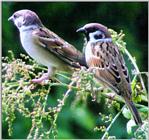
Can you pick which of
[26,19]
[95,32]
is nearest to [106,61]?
[95,32]

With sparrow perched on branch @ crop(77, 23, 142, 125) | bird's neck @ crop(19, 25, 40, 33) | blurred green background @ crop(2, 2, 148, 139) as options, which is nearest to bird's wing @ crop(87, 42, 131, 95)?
sparrow perched on branch @ crop(77, 23, 142, 125)

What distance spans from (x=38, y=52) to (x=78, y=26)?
1372 mm

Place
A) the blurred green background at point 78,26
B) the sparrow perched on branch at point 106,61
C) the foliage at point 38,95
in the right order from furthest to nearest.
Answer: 1. the blurred green background at point 78,26
2. the sparrow perched on branch at point 106,61
3. the foliage at point 38,95

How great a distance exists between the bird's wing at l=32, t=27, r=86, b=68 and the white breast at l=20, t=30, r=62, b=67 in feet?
0.04

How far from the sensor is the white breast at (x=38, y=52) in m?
1.41

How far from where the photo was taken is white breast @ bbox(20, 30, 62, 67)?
141 centimetres

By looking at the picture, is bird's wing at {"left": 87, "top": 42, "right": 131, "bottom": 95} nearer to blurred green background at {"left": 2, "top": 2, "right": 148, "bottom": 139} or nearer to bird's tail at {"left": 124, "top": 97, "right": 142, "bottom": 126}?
bird's tail at {"left": 124, "top": 97, "right": 142, "bottom": 126}

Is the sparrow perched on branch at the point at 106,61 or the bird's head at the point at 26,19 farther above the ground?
the bird's head at the point at 26,19

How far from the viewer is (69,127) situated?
310 cm

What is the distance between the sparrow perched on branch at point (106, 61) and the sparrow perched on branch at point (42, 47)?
0.13 feet

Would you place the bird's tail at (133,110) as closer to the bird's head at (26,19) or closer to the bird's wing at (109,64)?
the bird's wing at (109,64)

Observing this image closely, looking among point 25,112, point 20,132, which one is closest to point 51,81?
point 25,112

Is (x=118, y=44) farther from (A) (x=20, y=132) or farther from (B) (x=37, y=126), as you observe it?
(A) (x=20, y=132)

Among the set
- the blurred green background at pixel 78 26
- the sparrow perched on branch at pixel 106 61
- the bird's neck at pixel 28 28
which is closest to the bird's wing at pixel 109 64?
the sparrow perched on branch at pixel 106 61
